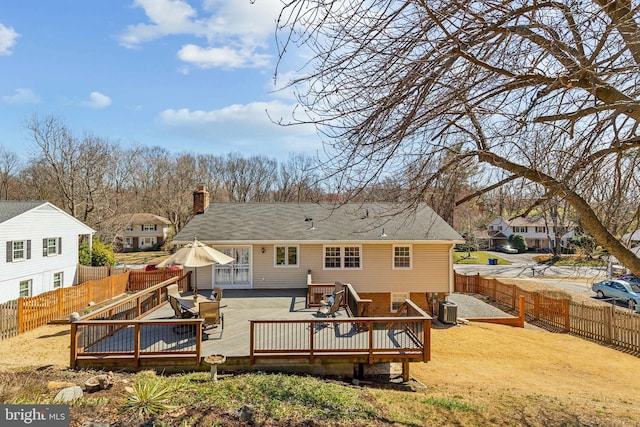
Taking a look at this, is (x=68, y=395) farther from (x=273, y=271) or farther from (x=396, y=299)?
(x=396, y=299)

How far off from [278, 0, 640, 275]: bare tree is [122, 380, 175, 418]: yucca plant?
424 cm

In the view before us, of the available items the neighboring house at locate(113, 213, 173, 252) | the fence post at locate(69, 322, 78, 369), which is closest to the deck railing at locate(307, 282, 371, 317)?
the fence post at locate(69, 322, 78, 369)

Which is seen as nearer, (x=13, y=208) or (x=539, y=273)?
(x=13, y=208)

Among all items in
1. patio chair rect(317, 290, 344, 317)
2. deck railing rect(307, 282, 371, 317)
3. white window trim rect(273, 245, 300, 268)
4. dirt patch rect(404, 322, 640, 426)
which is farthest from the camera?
white window trim rect(273, 245, 300, 268)

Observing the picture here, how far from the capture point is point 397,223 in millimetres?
17578

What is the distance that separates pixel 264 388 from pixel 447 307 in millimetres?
10446

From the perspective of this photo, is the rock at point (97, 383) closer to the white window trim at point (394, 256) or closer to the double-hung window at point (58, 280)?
the white window trim at point (394, 256)

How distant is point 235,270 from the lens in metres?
15.9

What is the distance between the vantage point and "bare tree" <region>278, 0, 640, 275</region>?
11.3 ft

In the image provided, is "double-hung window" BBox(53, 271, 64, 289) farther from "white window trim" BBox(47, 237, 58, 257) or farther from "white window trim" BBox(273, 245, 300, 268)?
"white window trim" BBox(273, 245, 300, 268)

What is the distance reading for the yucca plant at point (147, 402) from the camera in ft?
15.7

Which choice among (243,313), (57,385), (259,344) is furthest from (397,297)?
(57,385)

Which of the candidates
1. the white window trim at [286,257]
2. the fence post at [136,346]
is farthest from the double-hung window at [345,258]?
the fence post at [136,346]

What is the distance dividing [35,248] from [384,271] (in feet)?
62.8
